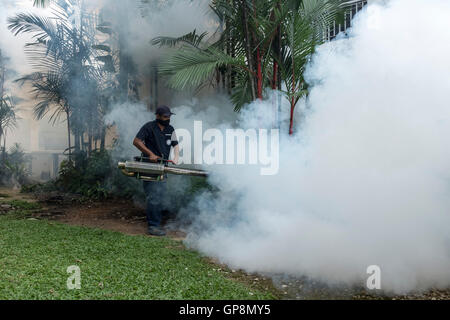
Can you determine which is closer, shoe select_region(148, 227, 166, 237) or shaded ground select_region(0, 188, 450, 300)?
shaded ground select_region(0, 188, 450, 300)

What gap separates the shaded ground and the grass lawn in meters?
0.17

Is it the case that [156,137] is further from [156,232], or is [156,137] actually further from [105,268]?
[105,268]

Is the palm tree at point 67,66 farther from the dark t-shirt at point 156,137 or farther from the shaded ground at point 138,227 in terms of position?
the dark t-shirt at point 156,137

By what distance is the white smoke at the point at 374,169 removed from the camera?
3.35 metres

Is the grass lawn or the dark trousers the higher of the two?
the dark trousers

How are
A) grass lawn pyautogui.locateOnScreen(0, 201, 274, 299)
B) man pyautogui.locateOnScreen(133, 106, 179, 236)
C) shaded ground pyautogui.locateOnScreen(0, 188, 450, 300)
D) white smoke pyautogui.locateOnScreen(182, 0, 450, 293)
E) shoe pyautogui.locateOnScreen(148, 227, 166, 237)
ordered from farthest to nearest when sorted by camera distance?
1. man pyautogui.locateOnScreen(133, 106, 179, 236)
2. shoe pyautogui.locateOnScreen(148, 227, 166, 237)
3. white smoke pyautogui.locateOnScreen(182, 0, 450, 293)
4. shaded ground pyautogui.locateOnScreen(0, 188, 450, 300)
5. grass lawn pyautogui.locateOnScreen(0, 201, 274, 299)

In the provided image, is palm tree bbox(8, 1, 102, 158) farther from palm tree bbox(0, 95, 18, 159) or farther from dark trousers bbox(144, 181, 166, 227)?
dark trousers bbox(144, 181, 166, 227)

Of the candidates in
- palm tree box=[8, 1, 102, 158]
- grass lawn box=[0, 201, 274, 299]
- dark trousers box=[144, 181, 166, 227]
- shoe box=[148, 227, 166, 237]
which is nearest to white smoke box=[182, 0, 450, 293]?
grass lawn box=[0, 201, 274, 299]

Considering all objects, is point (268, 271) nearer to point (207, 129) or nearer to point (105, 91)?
point (207, 129)

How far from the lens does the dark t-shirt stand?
18.3ft

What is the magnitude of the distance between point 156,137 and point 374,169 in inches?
124

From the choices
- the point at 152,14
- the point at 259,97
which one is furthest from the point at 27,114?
the point at 259,97

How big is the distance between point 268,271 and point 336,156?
130 centimetres
